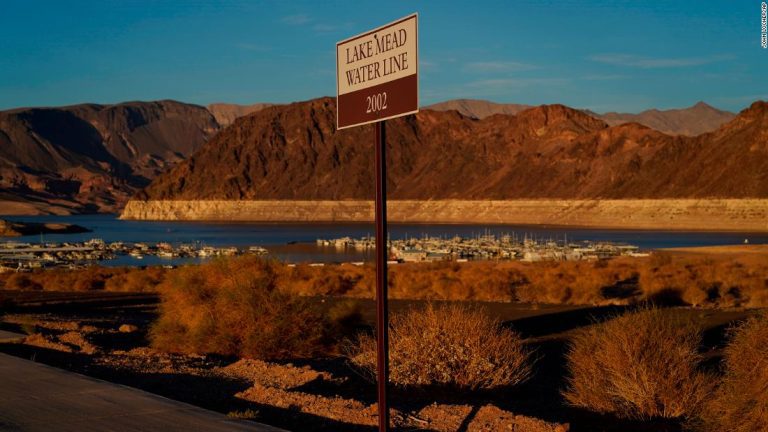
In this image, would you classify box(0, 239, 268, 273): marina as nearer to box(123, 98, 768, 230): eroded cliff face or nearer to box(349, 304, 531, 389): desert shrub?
box(349, 304, 531, 389): desert shrub

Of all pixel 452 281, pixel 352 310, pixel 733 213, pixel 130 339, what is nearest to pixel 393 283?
pixel 452 281

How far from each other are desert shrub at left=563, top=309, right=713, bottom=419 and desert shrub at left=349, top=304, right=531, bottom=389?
1164 mm

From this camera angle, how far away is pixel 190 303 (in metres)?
17.2

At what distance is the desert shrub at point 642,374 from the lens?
10.1 m

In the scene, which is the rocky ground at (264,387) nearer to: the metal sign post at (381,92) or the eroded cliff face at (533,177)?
the metal sign post at (381,92)

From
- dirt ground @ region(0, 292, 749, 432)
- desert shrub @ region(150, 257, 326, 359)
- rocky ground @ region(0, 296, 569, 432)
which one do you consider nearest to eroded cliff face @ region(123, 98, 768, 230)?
desert shrub @ region(150, 257, 326, 359)

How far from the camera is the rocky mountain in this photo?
11756 cm

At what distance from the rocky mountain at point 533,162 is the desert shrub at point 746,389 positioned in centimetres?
10705

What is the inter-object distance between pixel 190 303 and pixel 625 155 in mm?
134140

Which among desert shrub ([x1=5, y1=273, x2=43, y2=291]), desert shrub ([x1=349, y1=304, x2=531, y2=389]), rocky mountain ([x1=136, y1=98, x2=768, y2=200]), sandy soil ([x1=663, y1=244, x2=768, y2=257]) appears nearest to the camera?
desert shrub ([x1=349, y1=304, x2=531, y2=389])

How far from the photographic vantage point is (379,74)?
6.22m

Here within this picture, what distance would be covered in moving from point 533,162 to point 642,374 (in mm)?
151479

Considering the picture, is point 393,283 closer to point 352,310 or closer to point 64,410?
point 352,310

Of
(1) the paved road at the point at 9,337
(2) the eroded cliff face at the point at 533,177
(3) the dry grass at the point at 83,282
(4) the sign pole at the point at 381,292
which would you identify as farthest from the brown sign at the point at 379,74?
(2) the eroded cliff face at the point at 533,177
